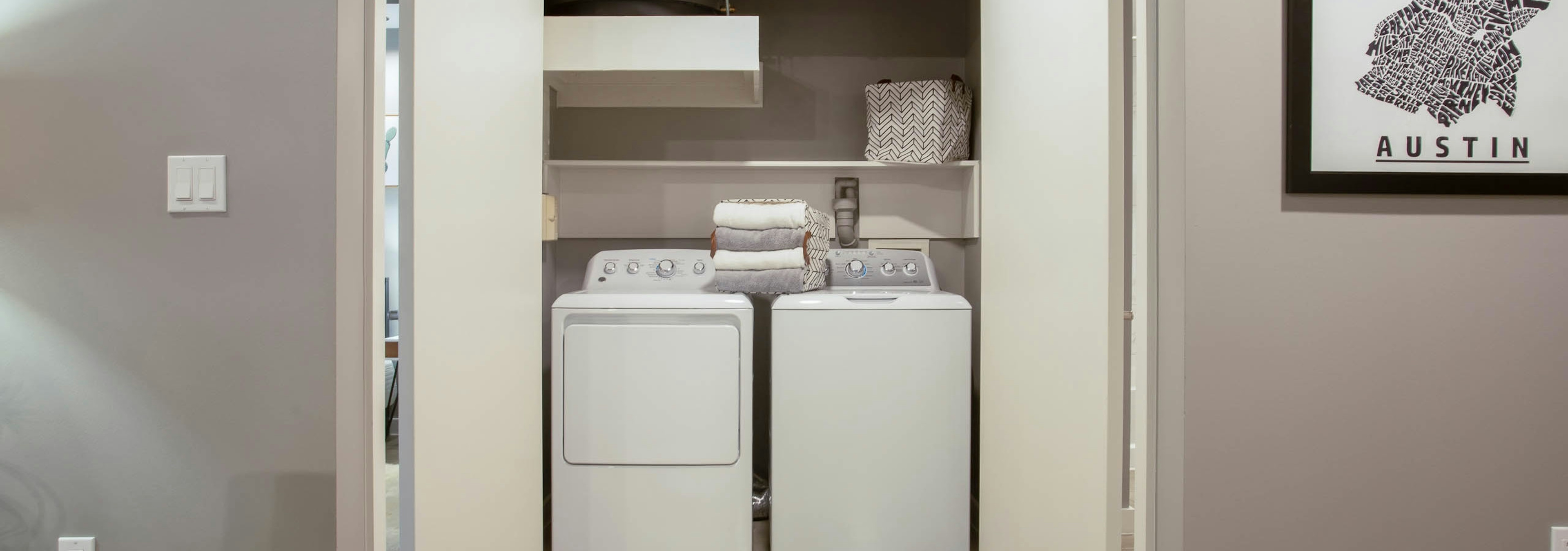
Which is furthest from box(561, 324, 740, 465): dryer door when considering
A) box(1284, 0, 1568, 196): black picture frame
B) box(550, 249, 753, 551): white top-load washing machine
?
box(1284, 0, 1568, 196): black picture frame

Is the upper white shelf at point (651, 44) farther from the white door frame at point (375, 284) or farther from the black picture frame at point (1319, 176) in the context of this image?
the black picture frame at point (1319, 176)

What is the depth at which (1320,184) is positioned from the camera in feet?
3.48

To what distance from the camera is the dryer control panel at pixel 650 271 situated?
2561mm

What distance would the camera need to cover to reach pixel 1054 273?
151 cm

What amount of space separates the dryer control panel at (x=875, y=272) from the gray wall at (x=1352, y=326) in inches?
61.1

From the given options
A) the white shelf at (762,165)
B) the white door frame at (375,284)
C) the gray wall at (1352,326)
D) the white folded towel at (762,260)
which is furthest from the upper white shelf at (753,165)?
the gray wall at (1352,326)

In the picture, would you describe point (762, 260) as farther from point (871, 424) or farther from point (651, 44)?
point (651, 44)

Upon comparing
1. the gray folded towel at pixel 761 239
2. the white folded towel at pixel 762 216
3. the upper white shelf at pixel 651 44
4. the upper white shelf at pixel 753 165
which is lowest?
the gray folded towel at pixel 761 239

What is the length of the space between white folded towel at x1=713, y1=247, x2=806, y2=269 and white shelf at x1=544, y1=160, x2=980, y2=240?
1.49ft

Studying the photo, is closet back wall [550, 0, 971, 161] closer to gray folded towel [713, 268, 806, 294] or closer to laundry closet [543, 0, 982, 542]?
laundry closet [543, 0, 982, 542]

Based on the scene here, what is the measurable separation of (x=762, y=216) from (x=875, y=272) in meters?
0.47

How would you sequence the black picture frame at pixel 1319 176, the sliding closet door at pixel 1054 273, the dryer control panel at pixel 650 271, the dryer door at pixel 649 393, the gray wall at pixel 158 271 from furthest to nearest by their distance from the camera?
1. the dryer control panel at pixel 650 271
2. the dryer door at pixel 649 393
3. the sliding closet door at pixel 1054 273
4. the gray wall at pixel 158 271
5. the black picture frame at pixel 1319 176

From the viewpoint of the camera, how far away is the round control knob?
8.63ft

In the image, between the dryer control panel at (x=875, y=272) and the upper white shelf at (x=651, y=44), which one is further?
the dryer control panel at (x=875, y=272)
